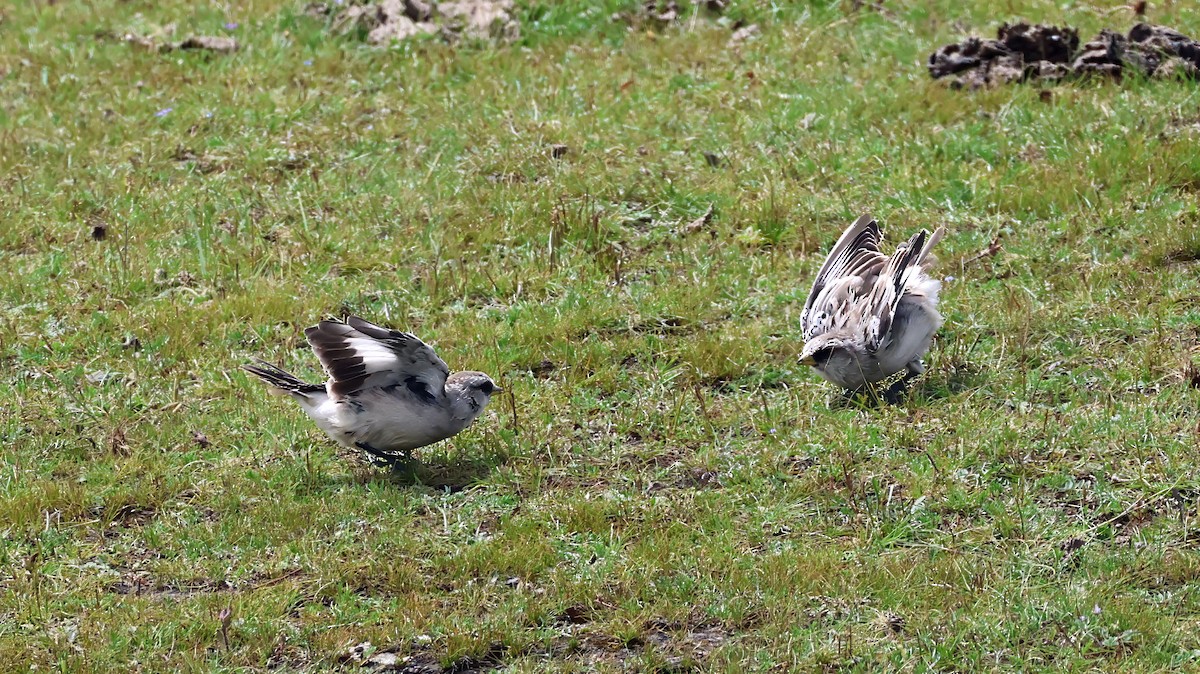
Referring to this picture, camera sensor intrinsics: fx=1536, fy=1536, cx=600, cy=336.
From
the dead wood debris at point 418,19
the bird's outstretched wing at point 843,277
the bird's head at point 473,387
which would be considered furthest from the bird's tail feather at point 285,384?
the dead wood debris at point 418,19

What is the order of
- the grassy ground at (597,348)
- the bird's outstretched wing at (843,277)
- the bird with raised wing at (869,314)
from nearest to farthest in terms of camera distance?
the grassy ground at (597,348)
the bird with raised wing at (869,314)
the bird's outstretched wing at (843,277)

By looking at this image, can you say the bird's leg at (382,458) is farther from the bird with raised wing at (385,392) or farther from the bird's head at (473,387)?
the bird's head at (473,387)

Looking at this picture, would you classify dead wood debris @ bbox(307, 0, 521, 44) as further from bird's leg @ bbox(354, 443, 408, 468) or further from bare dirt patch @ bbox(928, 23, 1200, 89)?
bird's leg @ bbox(354, 443, 408, 468)

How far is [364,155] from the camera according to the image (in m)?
12.2

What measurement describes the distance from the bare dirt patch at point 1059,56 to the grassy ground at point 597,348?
12.9 inches

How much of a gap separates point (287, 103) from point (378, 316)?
3.77 meters

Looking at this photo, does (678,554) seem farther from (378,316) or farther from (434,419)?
(378,316)

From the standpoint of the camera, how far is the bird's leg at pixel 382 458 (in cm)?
807

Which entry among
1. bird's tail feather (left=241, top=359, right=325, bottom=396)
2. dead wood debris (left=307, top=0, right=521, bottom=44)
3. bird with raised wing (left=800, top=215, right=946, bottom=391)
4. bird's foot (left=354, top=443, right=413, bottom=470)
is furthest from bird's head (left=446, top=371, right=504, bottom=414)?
dead wood debris (left=307, top=0, right=521, bottom=44)

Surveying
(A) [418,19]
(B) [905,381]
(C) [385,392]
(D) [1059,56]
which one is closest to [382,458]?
(C) [385,392]

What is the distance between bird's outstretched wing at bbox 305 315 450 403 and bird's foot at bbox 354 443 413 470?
33 cm

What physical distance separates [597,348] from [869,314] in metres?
1.72

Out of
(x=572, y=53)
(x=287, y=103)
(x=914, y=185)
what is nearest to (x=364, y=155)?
(x=287, y=103)

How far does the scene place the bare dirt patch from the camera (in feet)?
40.0
